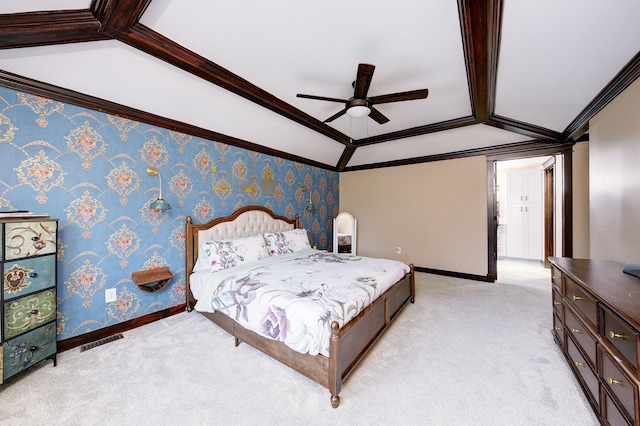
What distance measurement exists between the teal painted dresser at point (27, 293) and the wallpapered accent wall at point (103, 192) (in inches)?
13.3

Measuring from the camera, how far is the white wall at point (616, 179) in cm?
202

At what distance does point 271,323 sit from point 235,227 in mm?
2019

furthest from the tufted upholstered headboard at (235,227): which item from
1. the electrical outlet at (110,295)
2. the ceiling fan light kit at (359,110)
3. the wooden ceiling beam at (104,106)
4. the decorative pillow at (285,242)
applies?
the ceiling fan light kit at (359,110)

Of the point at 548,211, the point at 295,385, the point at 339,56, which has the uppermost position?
the point at 339,56

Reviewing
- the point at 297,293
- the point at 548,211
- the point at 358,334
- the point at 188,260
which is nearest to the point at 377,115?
the point at 297,293

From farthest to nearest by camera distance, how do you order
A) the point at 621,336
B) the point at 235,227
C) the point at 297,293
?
the point at 235,227
the point at 297,293
the point at 621,336

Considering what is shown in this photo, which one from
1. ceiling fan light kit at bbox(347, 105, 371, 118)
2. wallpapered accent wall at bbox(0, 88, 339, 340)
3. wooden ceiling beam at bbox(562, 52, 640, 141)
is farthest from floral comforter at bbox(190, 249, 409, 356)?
wooden ceiling beam at bbox(562, 52, 640, 141)

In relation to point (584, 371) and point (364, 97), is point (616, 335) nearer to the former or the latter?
point (584, 371)

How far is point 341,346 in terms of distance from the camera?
1669mm

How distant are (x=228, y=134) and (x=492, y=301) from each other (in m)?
4.34

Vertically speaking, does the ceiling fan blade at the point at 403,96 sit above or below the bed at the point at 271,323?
above

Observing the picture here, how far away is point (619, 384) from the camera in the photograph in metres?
1.20

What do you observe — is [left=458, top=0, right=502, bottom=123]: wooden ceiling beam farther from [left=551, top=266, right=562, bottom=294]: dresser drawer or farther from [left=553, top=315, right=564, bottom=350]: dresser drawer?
[left=553, top=315, right=564, bottom=350]: dresser drawer

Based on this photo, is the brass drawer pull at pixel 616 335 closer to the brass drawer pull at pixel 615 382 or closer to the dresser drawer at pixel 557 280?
the brass drawer pull at pixel 615 382
